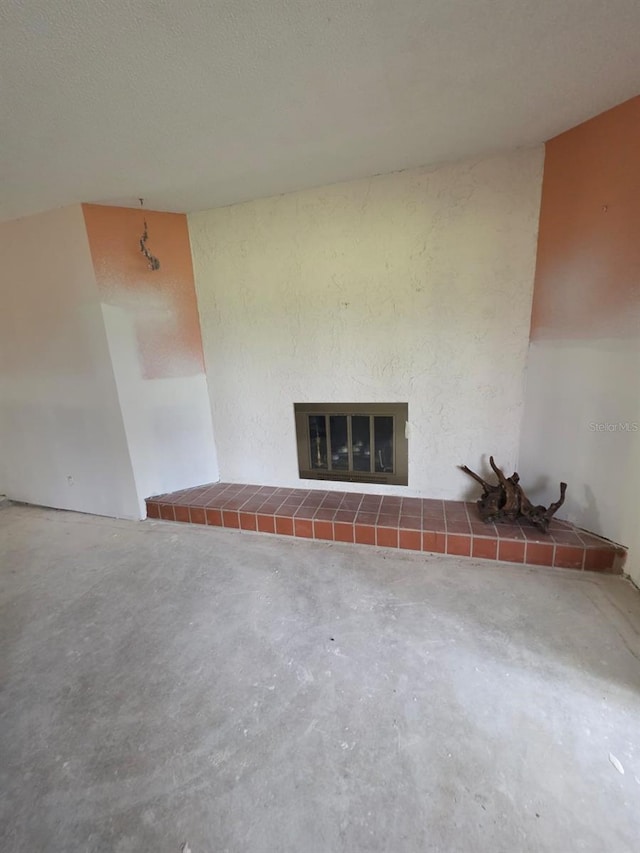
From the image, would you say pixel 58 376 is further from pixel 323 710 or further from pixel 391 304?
pixel 323 710

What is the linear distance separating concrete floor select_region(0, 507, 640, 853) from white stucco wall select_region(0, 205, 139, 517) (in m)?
0.84

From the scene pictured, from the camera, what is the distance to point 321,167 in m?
1.90

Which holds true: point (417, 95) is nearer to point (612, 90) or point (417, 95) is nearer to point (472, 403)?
point (612, 90)

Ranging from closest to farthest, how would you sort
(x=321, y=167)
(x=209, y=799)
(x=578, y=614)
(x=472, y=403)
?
(x=209, y=799) → (x=578, y=614) → (x=321, y=167) → (x=472, y=403)

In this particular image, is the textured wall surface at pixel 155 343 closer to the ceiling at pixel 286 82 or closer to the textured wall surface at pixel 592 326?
the ceiling at pixel 286 82

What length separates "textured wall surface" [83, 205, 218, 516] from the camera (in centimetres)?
226

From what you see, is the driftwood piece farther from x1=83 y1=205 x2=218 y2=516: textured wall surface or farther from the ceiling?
x1=83 y1=205 x2=218 y2=516: textured wall surface

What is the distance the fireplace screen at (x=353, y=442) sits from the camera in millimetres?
2387

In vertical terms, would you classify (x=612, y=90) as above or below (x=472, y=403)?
above

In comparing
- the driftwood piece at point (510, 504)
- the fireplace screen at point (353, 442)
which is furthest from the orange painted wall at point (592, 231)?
the fireplace screen at point (353, 442)

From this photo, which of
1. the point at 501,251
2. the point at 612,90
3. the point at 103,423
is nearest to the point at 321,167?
the point at 501,251

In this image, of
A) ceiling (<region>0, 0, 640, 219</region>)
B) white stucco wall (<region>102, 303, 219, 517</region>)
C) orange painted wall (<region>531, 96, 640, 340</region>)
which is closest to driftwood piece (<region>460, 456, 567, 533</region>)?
orange painted wall (<region>531, 96, 640, 340</region>)

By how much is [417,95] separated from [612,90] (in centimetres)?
77

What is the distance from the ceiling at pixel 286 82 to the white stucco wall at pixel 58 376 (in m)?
0.42
